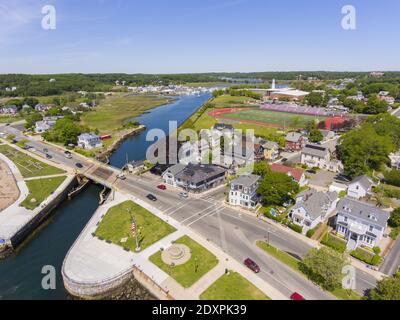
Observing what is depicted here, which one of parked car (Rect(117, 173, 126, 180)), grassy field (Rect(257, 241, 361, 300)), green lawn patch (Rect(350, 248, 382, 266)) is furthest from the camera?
parked car (Rect(117, 173, 126, 180))

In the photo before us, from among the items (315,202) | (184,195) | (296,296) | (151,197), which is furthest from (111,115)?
(296,296)

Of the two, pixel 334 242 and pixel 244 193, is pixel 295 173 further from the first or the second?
pixel 334 242

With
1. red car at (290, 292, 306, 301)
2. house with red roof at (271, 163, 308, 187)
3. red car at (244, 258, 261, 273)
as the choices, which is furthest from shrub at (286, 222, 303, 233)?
house with red roof at (271, 163, 308, 187)

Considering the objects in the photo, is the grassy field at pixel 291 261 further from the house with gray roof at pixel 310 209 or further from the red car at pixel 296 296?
the house with gray roof at pixel 310 209

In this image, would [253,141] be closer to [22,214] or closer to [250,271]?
[250,271]

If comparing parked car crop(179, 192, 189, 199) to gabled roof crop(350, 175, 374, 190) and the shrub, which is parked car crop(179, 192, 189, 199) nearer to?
the shrub

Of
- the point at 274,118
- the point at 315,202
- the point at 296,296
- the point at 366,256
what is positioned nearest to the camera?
the point at 296,296
